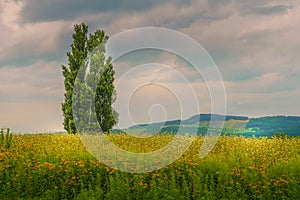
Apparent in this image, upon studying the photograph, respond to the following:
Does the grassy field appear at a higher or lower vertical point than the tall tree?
lower

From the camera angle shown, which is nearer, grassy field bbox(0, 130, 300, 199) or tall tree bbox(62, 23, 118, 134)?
grassy field bbox(0, 130, 300, 199)

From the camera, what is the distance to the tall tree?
23.1 metres

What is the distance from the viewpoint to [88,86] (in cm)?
2303

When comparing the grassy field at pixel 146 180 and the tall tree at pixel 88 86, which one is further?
the tall tree at pixel 88 86

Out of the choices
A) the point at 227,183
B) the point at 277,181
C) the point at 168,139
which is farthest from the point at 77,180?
the point at 168,139

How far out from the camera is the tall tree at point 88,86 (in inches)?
909

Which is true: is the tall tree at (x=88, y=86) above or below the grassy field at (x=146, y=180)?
above

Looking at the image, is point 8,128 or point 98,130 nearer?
point 8,128

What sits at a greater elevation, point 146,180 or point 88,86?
point 88,86

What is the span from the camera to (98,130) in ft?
76.2

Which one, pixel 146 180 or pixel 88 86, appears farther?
pixel 88 86

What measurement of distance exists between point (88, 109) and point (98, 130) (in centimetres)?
135

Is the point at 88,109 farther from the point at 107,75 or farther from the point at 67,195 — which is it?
the point at 67,195

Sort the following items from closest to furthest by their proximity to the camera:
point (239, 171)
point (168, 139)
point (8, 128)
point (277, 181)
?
1. point (277, 181)
2. point (239, 171)
3. point (8, 128)
4. point (168, 139)
